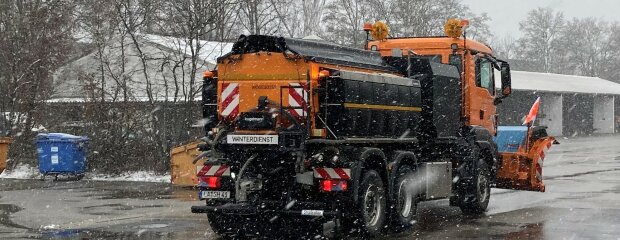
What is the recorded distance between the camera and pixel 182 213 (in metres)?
13.5

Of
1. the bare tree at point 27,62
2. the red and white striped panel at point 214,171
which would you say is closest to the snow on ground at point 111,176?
the bare tree at point 27,62

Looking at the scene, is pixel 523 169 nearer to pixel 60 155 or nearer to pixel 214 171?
pixel 214 171

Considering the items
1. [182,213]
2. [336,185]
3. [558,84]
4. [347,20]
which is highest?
[347,20]

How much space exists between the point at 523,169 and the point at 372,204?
5.30m

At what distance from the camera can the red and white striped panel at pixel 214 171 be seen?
1033 centimetres

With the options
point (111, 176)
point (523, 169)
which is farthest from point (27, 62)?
point (523, 169)

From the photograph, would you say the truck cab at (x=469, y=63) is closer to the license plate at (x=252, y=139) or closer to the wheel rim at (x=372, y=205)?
the wheel rim at (x=372, y=205)

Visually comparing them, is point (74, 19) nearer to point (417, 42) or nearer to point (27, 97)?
point (27, 97)

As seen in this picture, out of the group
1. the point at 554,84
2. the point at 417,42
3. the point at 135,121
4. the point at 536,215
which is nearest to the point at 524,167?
the point at 536,215

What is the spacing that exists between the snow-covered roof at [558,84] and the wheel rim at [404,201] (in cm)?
3717

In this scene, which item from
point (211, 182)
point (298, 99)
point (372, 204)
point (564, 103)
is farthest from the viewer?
point (564, 103)

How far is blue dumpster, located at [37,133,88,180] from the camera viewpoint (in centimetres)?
2089

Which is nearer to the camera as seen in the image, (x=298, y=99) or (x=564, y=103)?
(x=298, y=99)

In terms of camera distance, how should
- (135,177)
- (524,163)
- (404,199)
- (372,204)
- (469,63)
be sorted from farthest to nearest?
(135,177) < (524,163) < (469,63) < (404,199) < (372,204)
